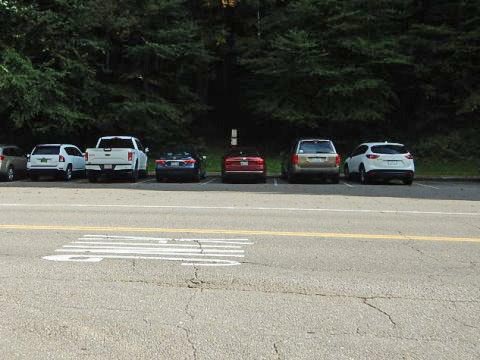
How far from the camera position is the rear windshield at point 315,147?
2189 cm

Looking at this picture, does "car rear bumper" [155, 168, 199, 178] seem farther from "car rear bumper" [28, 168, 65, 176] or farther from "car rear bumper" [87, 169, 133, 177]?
"car rear bumper" [28, 168, 65, 176]

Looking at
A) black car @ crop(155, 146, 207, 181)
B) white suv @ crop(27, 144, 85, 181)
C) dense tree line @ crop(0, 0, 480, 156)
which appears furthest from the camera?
dense tree line @ crop(0, 0, 480, 156)

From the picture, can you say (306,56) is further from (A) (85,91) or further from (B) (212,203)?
(B) (212,203)

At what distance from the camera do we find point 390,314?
16.8ft

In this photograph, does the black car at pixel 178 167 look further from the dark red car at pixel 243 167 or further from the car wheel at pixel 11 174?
the car wheel at pixel 11 174

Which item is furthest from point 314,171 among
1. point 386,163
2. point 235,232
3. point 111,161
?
point 235,232

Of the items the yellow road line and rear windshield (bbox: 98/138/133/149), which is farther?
rear windshield (bbox: 98/138/133/149)

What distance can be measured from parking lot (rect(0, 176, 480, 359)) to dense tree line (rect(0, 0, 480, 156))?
65.3 feet

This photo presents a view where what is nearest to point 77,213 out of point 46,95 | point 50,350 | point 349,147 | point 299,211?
point 299,211

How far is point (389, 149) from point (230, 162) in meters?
6.43

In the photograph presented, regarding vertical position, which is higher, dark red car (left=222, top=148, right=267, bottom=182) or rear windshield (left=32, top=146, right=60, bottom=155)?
rear windshield (left=32, top=146, right=60, bottom=155)

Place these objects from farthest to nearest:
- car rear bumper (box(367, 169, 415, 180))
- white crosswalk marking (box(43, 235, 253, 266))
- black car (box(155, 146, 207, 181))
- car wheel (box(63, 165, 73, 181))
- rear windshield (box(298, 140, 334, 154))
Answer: car wheel (box(63, 165, 73, 181)), black car (box(155, 146, 207, 181)), rear windshield (box(298, 140, 334, 154)), car rear bumper (box(367, 169, 415, 180)), white crosswalk marking (box(43, 235, 253, 266))

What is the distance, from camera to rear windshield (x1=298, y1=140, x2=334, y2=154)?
21.9 meters

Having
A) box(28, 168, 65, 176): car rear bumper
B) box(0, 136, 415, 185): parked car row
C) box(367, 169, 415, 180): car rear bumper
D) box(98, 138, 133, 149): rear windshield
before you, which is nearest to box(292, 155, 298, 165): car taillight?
box(0, 136, 415, 185): parked car row
